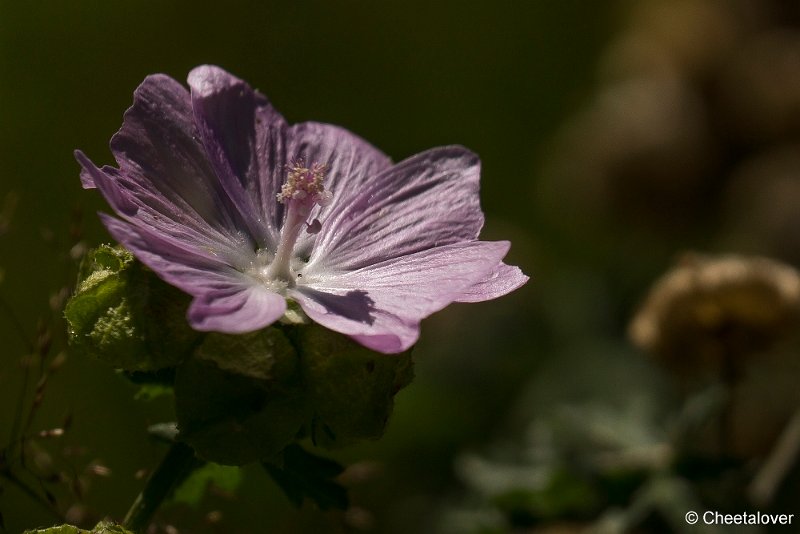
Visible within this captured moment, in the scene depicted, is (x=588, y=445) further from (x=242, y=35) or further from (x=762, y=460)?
(x=242, y=35)

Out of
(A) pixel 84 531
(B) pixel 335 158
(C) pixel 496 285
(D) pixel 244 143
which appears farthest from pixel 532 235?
(A) pixel 84 531

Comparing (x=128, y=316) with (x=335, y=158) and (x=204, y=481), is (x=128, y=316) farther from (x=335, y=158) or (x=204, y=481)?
(x=335, y=158)

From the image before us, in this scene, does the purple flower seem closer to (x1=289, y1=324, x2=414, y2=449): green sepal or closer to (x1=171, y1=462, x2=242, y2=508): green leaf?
(x1=289, y1=324, x2=414, y2=449): green sepal

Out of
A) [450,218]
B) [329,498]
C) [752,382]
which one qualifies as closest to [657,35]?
[752,382]

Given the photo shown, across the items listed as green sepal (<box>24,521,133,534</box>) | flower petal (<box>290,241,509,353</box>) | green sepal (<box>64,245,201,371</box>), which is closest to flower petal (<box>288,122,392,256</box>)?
flower petal (<box>290,241,509,353</box>)

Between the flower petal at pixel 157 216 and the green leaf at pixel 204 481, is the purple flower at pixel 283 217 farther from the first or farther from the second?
the green leaf at pixel 204 481

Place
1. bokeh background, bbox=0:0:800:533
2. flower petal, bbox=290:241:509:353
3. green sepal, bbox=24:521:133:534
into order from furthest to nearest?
bokeh background, bbox=0:0:800:533 < flower petal, bbox=290:241:509:353 < green sepal, bbox=24:521:133:534

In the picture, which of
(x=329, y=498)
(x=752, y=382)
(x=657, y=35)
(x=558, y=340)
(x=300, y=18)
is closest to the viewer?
(x=329, y=498)
